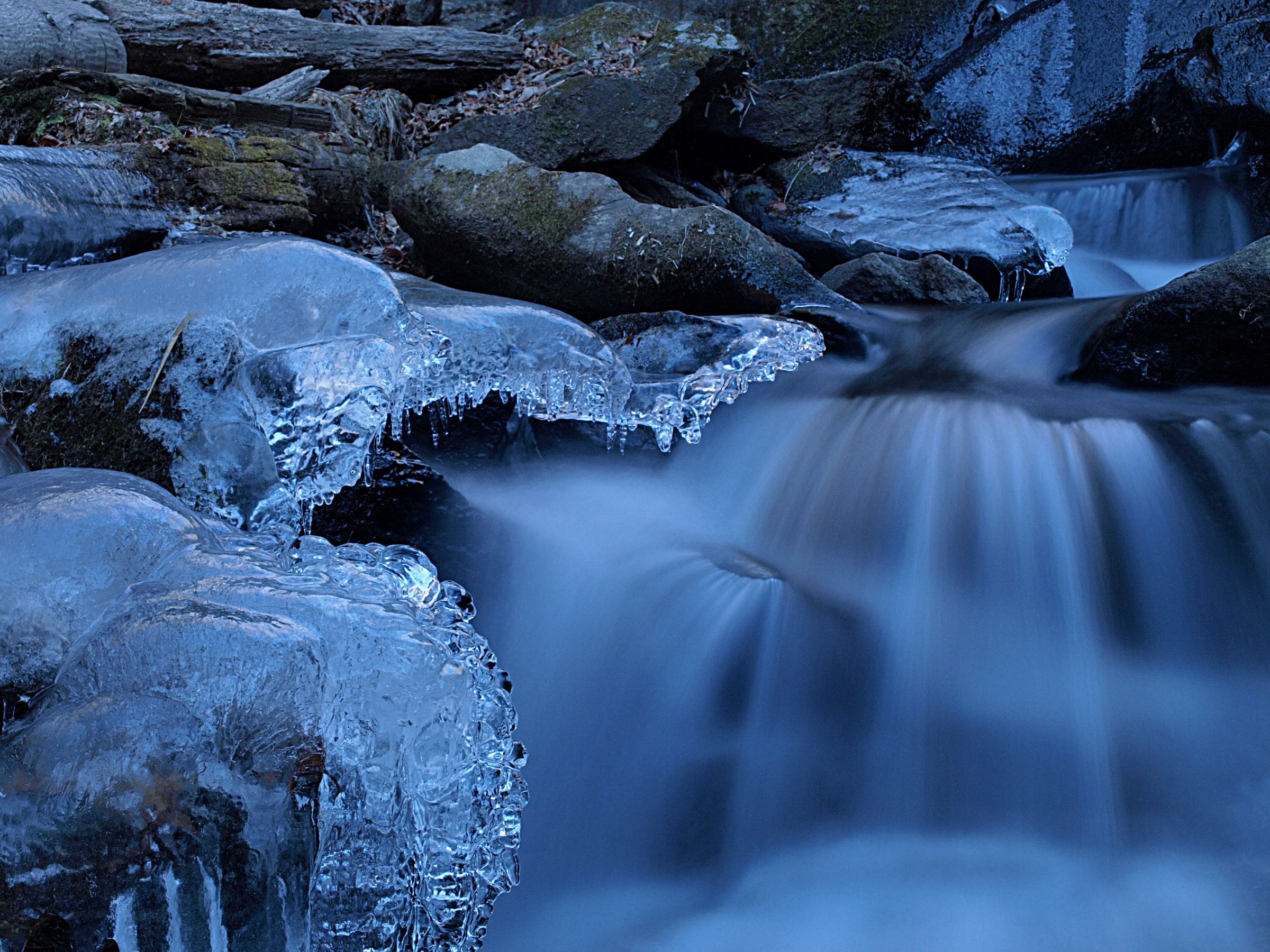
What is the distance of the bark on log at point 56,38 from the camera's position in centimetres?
486

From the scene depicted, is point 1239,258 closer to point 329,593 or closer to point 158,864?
point 329,593

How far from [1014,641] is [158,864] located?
2.45m

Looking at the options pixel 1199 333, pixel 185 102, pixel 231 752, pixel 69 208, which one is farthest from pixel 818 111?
pixel 231 752

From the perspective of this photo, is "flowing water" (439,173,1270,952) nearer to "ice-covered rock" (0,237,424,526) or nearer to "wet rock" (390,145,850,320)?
"ice-covered rock" (0,237,424,526)

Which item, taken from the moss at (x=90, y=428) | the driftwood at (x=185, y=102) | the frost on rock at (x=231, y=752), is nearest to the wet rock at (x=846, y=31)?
the driftwood at (x=185, y=102)

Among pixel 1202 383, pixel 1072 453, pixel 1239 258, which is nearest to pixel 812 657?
pixel 1072 453

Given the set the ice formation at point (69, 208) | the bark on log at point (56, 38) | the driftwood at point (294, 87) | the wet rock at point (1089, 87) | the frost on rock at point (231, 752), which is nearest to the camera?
the frost on rock at point (231, 752)

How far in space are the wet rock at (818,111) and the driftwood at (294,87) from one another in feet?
9.24

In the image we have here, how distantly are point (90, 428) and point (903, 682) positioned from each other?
2547 millimetres

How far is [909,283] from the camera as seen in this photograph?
5.74m

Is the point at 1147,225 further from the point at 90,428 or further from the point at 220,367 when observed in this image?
the point at 90,428

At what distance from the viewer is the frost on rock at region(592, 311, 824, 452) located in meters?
4.12

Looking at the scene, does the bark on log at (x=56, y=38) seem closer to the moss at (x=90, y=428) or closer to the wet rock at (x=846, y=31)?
the moss at (x=90, y=428)

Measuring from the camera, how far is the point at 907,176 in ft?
23.7
